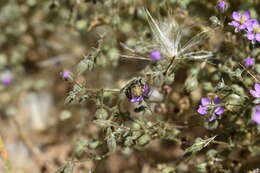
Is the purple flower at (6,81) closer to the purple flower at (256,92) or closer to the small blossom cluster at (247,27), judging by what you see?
the small blossom cluster at (247,27)

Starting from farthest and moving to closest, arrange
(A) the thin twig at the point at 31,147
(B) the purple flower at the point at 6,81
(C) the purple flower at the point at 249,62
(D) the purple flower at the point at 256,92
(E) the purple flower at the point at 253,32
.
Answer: (B) the purple flower at the point at 6,81, (A) the thin twig at the point at 31,147, (C) the purple flower at the point at 249,62, (E) the purple flower at the point at 253,32, (D) the purple flower at the point at 256,92

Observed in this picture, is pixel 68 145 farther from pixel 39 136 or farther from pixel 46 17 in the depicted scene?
pixel 46 17

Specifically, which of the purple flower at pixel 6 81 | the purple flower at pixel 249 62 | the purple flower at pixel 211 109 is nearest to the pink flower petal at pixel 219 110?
the purple flower at pixel 211 109

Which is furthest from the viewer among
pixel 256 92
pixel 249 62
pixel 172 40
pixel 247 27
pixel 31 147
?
pixel 31 147

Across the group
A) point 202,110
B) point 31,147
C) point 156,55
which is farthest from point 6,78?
point 202,110

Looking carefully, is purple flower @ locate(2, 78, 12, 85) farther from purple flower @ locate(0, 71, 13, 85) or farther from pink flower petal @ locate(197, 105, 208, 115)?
pink flower petal @ locate(197, 105, 208, 115)

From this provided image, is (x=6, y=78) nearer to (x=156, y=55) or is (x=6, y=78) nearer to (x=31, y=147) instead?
(x=31, y=147)

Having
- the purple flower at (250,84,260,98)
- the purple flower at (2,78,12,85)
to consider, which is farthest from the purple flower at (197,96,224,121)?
the purple flower at (2,78,12,85)

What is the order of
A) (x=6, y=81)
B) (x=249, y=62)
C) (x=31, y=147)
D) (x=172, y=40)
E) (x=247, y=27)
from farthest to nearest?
(x=6, y=81)
(x=31, y=147)
(x=172, y=40)
(x=249, y=62)
(x=247, y=27)

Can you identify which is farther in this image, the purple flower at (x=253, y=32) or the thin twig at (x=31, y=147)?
the thin twig at (x=31, y=147)
